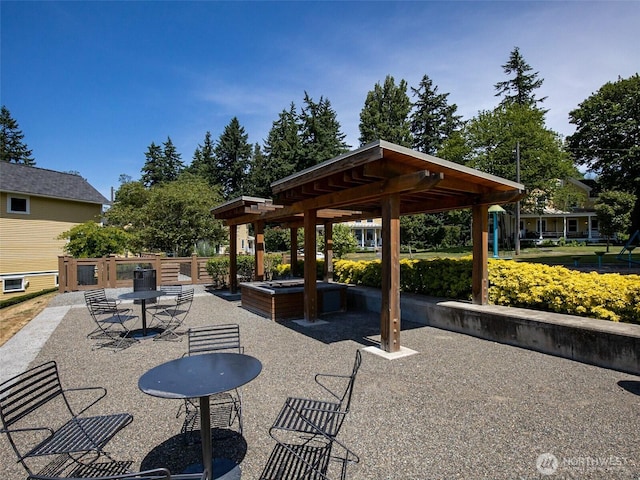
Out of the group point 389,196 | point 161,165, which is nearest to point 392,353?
point 389,196

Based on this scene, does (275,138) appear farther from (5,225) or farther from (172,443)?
(172,443)

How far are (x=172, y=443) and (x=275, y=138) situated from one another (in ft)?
142

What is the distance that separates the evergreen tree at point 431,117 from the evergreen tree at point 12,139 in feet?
169

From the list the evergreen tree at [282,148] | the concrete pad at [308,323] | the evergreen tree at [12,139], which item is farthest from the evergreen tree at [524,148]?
the evergreen tree at [12,139]

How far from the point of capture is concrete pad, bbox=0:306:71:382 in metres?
5.23

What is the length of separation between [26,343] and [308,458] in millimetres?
6552

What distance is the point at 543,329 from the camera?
18.2 ft

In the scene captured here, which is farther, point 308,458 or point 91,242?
point 91,242

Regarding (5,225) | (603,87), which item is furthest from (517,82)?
(5,225)

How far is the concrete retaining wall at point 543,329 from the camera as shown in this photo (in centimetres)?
473

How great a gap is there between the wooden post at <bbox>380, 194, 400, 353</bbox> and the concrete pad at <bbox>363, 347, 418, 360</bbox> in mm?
71

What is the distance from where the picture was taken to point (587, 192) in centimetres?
3891

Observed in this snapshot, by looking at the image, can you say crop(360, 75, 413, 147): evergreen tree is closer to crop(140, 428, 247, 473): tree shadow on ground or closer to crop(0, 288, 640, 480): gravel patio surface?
crop(0, 288, 640, 480): gravel patio surface

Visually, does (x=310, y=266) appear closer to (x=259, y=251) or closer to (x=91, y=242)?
(x=259, y=251)
